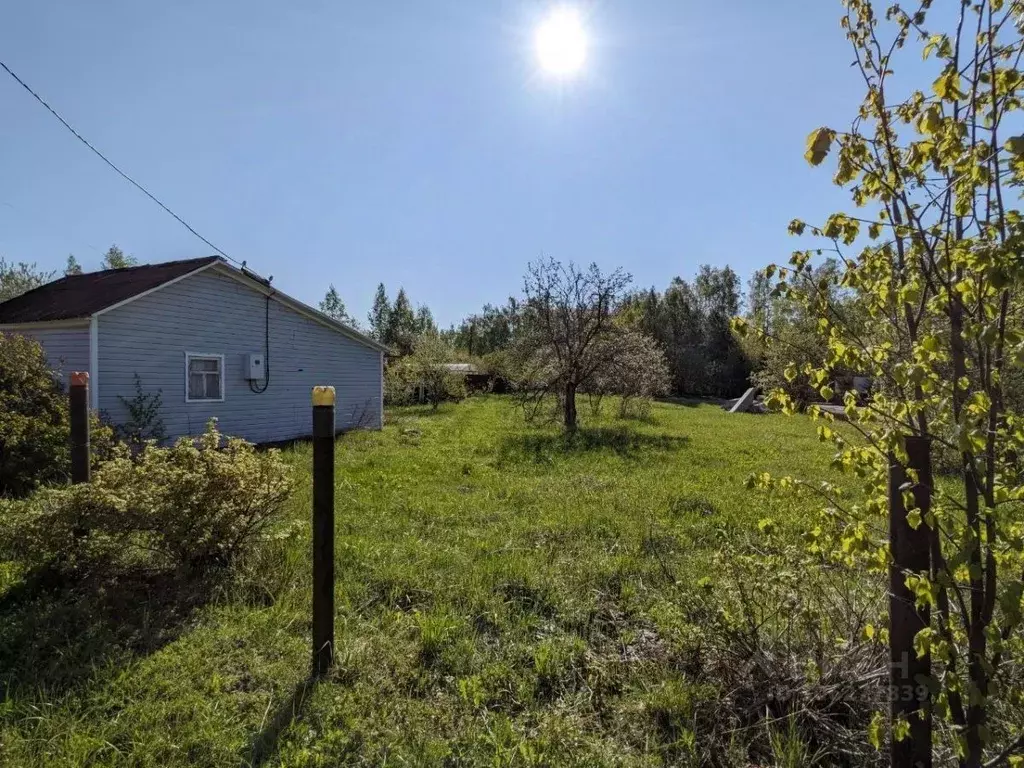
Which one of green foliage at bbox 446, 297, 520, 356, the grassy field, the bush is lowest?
the grassy field

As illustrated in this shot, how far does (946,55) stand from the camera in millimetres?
1675

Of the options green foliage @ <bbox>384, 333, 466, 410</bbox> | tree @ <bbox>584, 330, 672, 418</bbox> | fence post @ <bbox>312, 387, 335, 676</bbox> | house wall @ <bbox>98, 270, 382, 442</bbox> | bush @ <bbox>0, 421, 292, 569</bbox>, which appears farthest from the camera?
green foliage @ <bbox>384, 333, 466, 410</bbox>

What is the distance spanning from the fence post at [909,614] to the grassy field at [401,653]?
2.86ft

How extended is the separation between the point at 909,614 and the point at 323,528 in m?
2.46

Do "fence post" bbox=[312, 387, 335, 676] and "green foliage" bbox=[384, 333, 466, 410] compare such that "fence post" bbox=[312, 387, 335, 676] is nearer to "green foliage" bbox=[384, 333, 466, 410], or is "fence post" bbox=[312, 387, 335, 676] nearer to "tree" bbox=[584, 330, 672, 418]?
→ "tree" bbox=[584, 330, 672, 418]

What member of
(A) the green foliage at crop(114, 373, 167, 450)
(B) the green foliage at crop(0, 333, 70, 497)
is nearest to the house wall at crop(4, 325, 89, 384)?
(A) the green foliage at crop(114, 373, 167, 450)

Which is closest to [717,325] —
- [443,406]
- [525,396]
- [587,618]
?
[443,406]

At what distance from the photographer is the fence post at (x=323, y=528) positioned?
2.84m

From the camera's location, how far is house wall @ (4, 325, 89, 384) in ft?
30.5

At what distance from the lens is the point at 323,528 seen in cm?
286

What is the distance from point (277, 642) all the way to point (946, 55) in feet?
12.5

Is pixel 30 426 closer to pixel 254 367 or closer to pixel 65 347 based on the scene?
pixel 65 347

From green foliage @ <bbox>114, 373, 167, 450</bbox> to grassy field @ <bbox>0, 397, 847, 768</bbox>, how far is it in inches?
220

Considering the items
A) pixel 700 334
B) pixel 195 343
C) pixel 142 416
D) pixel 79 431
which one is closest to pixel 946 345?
pixel 79 431
